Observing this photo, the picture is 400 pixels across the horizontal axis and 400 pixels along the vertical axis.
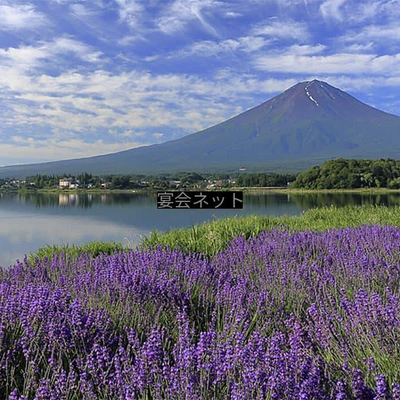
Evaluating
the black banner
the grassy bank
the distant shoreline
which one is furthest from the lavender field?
the distant shoreline

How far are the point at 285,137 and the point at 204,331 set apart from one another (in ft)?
490

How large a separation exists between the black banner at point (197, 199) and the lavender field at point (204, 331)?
608 cm

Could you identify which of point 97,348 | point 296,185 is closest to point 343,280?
point 97,348

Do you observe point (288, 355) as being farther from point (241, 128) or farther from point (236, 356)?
point (241, 128)

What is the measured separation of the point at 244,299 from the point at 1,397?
61.9 inches

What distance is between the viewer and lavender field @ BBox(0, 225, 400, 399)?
5.49 ft

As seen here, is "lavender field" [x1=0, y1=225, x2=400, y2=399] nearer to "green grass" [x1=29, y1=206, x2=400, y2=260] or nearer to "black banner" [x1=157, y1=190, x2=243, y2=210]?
"green grass" [x1=29, y1=206, x2=400, y2=260]

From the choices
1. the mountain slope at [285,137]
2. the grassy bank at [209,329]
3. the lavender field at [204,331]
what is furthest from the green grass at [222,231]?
the mountain slope at [285,137]

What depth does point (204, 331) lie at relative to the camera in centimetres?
280

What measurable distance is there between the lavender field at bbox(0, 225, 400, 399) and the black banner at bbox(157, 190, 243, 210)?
6080mm

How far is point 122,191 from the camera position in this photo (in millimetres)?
43531

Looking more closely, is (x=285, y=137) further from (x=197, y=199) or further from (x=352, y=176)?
(x=197, y=199)

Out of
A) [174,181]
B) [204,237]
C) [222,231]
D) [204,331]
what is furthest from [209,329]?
[174,181]

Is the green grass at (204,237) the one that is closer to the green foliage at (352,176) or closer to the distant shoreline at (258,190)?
the distant shoreline at (258,190)
